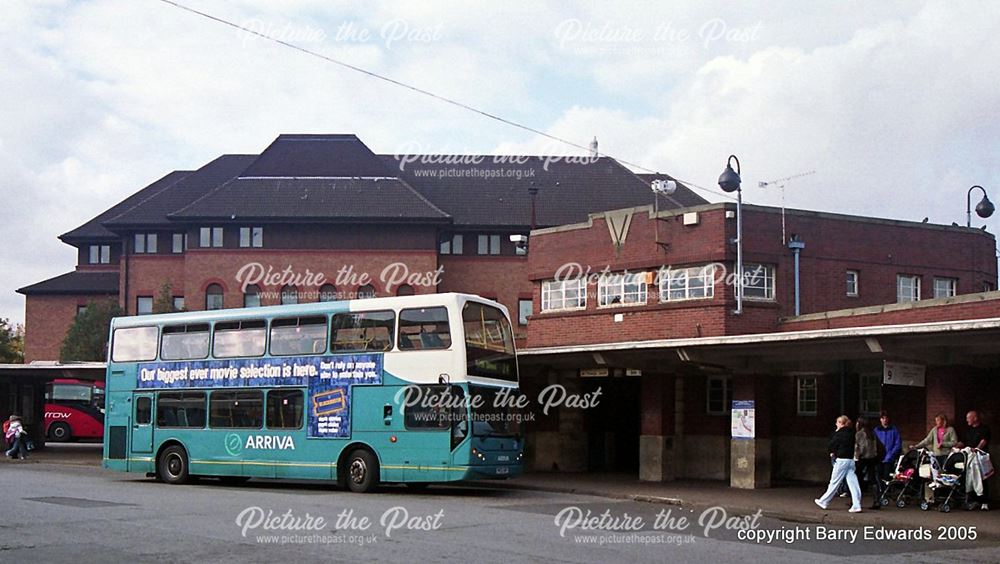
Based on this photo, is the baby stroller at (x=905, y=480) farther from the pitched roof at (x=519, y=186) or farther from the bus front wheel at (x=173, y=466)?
the pitched roof at (x=519, y=186)

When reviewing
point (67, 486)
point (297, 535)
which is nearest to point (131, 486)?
point (67, 486)

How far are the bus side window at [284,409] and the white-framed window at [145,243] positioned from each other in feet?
138

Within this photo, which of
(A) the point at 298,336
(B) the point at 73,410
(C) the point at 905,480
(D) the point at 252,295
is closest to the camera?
(C) the point at 905,480

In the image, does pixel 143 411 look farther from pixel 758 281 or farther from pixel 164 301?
pixel 164 301

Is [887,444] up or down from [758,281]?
down

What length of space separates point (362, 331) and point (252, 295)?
1499 inches

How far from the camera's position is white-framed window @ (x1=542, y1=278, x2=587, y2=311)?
33469mm

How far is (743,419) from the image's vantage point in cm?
2395

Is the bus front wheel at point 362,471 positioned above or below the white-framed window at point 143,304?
below

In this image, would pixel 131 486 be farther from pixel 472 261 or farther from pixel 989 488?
pixel 472 261

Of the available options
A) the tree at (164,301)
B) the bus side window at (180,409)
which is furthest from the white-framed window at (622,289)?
the tree at (164,301)

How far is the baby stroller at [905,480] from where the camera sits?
19.4m

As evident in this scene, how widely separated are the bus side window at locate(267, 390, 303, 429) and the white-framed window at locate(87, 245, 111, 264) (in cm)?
4847

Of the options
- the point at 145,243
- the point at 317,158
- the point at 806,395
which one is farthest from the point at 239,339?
the point at 145,243
